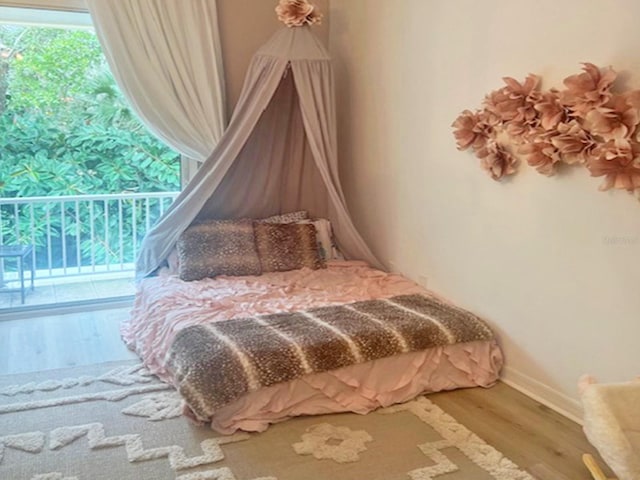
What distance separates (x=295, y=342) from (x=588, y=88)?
1691mm

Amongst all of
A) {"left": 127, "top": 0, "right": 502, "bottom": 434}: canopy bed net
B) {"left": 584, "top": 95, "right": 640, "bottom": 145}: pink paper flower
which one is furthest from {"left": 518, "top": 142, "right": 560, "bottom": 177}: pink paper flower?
{"left": 127, "top": 0, "right": 502, "bottom": 434}: canopy bed net

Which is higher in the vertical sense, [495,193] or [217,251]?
[495,193]

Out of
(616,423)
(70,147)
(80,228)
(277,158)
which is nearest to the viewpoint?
(616,423)

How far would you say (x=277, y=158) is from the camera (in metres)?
4.45

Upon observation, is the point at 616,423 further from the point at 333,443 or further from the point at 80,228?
the point at 80,228

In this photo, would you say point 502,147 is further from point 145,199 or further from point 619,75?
point 145,199

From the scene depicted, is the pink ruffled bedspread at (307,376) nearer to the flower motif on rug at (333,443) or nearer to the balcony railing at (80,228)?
the flower motif on rug at (333,443)

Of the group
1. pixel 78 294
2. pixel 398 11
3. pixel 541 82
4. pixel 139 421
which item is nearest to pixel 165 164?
pixel 78 294

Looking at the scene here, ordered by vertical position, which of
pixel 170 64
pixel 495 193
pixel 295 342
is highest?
pixel 170 64

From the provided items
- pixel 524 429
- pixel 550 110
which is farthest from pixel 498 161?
pixel 524 429

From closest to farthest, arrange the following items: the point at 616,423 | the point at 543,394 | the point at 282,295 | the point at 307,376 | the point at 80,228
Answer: the point at 616,423 → the point at 307,376 → the point at 543,394 → the point at 282,295 → the point at 80,228

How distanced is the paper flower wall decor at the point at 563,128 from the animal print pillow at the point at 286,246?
4.71 feet

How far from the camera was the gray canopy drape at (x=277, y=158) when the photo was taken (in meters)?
4.01

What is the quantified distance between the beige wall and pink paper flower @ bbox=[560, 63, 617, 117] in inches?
99.7
